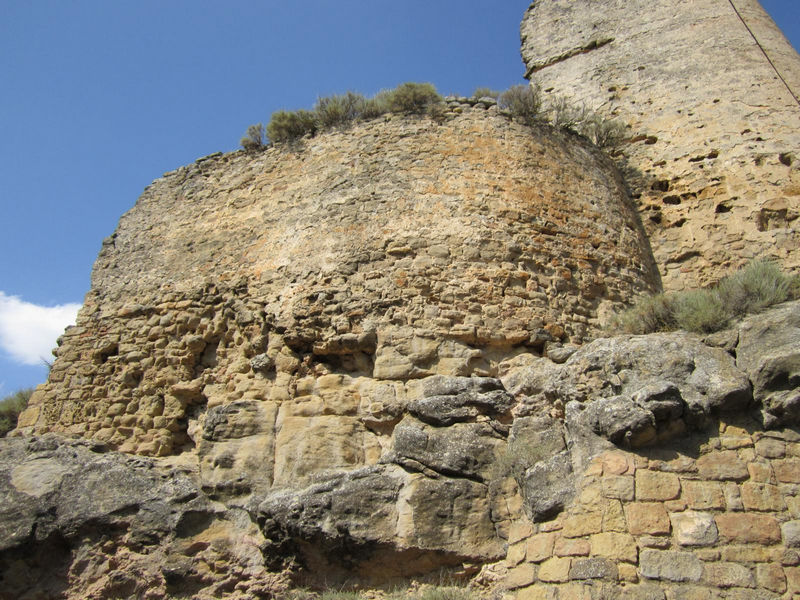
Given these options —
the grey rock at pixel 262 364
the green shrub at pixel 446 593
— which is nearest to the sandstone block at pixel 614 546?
the green shrub at pixel 446 593

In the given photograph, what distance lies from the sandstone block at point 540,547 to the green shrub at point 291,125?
17.2 feet

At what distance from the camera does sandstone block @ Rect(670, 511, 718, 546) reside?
3430mm

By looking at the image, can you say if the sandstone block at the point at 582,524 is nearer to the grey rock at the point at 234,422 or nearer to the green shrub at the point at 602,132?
the grey rock at the point at 234,422

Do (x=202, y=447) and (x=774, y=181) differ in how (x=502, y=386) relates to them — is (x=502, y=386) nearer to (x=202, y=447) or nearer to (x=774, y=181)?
(x=202, y=447)

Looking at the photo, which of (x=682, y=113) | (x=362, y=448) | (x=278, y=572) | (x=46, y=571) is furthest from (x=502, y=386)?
(x=682, y=113)

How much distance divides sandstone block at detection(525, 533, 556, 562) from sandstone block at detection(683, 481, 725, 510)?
781 mm

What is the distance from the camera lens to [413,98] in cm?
722

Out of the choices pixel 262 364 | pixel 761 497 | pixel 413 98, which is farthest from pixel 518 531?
pixel 413 98

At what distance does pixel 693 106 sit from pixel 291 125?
5248 mm

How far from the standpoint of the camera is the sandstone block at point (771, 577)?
3178mm

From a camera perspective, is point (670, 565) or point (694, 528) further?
point (694, 528)

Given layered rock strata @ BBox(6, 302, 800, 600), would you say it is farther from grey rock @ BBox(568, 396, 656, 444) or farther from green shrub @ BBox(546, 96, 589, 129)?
green shrub @ BBox(546, 96, 589, 129)

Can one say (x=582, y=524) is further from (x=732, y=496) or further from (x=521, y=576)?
(x=732, y=496)

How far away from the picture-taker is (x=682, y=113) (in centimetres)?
867
